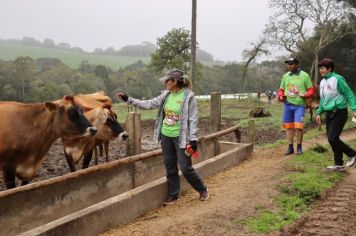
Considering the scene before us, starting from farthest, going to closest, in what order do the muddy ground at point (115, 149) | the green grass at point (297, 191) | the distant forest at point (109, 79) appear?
the distant forest at point (109, 79) < the muddy ground at point (115, 149) < the green grass at point (297, 191)

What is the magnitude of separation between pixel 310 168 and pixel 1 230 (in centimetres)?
484

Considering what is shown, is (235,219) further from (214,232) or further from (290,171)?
(290,171)

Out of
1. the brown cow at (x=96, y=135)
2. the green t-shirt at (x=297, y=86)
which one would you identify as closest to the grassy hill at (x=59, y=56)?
the brown cow at (x=96, y=135)

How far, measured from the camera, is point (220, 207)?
5.61 meters

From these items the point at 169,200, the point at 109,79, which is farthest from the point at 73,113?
the point at 109,79

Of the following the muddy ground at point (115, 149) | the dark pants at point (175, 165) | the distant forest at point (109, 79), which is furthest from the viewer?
the distant forest at point (109, 79)

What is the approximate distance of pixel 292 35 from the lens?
1329 inches

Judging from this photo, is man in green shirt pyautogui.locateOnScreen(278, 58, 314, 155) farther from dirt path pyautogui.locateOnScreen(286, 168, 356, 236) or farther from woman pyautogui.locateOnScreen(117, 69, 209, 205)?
woman pyautogui.locateOnScreen(117, 69, 209, 205)

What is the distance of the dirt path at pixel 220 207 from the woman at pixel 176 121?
410 millimetres

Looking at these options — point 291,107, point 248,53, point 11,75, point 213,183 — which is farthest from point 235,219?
point 248,53

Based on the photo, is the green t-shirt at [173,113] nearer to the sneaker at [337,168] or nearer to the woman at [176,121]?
the woman at [176,121]

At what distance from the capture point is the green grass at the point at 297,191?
4.99 meters

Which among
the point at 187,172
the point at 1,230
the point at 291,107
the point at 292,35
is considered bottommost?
the point at 1,230

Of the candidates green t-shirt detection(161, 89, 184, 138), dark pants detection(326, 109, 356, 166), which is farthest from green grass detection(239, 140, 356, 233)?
green t-shirt detection(161, 89, 184, 138)
